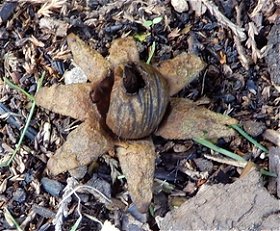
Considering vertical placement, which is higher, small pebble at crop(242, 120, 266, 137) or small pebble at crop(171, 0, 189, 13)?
small pebble at crop(171, 0, 189, 13)

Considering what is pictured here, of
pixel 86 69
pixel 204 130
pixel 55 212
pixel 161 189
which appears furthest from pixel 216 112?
pixel 55 212

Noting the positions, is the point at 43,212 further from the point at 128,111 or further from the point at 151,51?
the point at 151,51

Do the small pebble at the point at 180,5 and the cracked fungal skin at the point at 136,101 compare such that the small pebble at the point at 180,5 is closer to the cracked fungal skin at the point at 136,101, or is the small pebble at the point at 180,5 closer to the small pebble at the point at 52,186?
the cracked fungal skin at the point at 136,101

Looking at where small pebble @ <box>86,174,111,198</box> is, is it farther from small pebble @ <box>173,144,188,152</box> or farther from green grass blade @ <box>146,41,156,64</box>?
green grass blade @ <box>146,41,156,64</box>

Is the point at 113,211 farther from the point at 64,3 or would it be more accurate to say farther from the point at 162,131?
the point at 64,3

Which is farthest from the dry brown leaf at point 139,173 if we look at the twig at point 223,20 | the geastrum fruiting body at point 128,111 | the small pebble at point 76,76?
the twig at point 223,20

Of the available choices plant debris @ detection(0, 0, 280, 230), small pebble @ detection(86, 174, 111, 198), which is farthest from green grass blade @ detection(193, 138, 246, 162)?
small pebble @ detection(86, 174, 111, 198)
